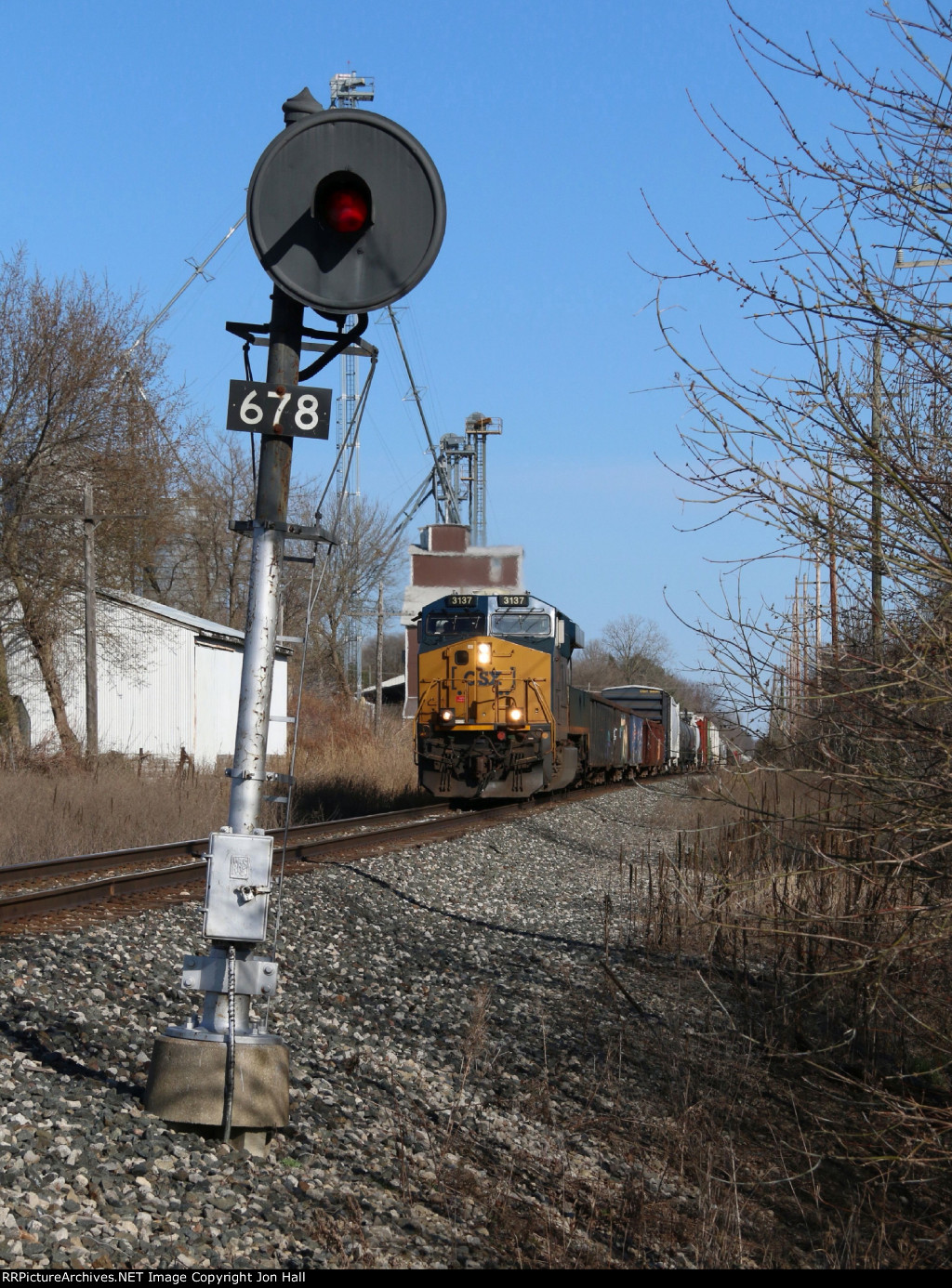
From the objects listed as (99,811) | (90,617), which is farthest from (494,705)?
(90,617)

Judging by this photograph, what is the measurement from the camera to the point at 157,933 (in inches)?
297

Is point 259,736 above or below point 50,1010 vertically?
above

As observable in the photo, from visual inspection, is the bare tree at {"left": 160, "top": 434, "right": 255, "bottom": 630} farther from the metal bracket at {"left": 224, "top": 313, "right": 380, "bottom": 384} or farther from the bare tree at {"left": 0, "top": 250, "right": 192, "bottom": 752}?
the metal bracket at {"left": 224, "top": 313, "right": 380, "bottom": 384}

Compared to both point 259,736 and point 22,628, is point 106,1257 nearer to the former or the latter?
point 259,736

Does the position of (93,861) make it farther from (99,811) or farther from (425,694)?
(425,694)

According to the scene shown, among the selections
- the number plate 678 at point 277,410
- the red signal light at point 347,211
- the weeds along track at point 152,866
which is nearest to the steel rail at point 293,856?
the weeds along track at point 152,866

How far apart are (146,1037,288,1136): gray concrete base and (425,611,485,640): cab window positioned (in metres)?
14.7

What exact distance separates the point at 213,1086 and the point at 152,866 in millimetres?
7165

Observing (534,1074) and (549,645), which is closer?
(534,1074)

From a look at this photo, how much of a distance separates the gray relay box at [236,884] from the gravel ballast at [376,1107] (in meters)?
0.78

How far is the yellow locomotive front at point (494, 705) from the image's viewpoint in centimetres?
1833

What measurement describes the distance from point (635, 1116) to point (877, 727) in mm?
2289

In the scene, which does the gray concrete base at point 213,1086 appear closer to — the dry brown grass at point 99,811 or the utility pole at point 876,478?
the utility pole at point 876,478
